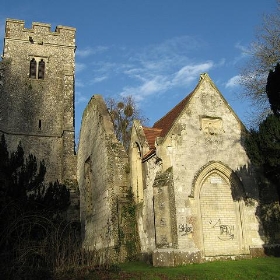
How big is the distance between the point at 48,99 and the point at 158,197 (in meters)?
19.9

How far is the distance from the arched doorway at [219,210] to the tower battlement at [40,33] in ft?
74.9

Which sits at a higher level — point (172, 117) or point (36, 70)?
point (36, 70)

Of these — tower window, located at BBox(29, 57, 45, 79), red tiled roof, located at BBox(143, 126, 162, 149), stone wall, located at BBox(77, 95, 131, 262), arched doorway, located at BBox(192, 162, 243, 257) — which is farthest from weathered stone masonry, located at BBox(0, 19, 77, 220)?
arched doorway, located at BBox(192, 162, 243, 257)

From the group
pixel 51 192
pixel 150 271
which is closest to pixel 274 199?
pixel 150 271

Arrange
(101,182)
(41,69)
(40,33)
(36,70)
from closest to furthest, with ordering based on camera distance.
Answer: (101,182) → (36,70) → (41,69) → (40,33)

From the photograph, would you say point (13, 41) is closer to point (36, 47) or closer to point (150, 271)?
point (36, 47)

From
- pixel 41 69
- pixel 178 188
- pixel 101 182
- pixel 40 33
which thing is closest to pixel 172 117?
pixel 178 188

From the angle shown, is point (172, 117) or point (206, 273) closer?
point (206, 273)

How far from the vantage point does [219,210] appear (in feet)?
49.6

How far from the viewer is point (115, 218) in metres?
16.6

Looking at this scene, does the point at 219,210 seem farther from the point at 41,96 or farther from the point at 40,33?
the point at 40,33

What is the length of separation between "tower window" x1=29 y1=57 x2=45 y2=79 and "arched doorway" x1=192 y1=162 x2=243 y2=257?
70.2 feet

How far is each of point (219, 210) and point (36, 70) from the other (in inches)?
888

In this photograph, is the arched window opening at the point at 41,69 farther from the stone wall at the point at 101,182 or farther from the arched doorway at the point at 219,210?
the arched doorway at the point at 219,210
